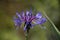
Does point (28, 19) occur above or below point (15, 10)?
below

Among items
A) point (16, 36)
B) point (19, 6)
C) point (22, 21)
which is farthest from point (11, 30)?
point (22, 21)

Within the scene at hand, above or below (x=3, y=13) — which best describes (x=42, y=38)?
below

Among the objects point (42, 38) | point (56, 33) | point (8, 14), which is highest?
point (8, 14)

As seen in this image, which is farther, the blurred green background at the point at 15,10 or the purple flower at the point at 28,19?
the blurred green background at the point at 15,10

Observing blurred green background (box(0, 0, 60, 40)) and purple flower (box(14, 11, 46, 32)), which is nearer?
purple flower (box(14, 11, 46, 32))

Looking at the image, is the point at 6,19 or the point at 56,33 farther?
the point at 6,19

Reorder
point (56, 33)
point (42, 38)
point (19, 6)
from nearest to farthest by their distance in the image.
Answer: point (56, 33), point (42, 38), point (19, 6)

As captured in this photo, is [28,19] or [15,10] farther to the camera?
[15,10]

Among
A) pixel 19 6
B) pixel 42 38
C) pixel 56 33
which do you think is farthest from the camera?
pixel 19 6

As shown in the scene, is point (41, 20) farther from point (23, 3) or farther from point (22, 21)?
point (23, 3)

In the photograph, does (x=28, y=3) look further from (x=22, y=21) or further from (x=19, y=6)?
(x=22, y=21)
